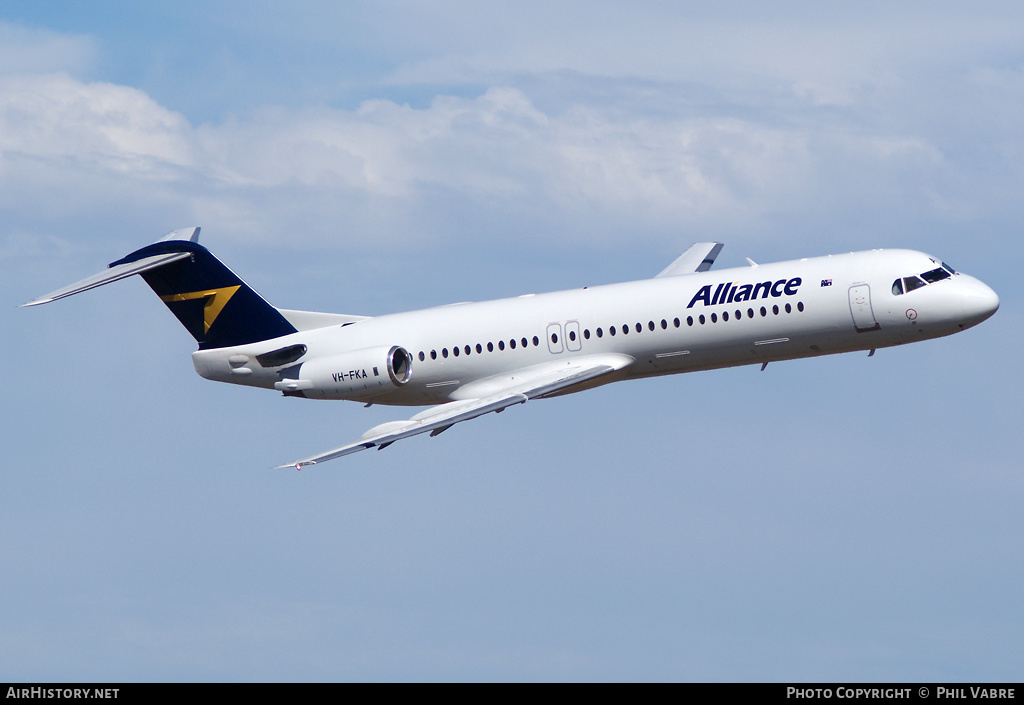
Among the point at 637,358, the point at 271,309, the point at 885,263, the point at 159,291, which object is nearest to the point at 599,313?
the point at 637,358

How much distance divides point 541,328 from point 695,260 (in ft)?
27.5

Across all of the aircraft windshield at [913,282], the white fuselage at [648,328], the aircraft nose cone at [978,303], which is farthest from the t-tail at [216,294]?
the aircraft nose cone at [978,303]

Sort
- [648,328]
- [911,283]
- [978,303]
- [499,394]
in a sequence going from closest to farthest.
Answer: [978,303], [911,283], [648,328], [499,394]

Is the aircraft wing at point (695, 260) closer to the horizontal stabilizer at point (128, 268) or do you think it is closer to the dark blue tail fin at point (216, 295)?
the dark blue tail fin at point (216, 295)

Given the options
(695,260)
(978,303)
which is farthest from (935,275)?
(695,260)

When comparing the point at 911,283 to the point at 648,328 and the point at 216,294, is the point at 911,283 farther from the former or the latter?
the point at 216,294

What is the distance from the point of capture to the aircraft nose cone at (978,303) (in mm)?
33188

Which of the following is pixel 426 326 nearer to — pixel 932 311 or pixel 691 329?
pixel 691 329

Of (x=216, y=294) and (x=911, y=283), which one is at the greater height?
(x=216, y=294)

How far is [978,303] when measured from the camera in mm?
33156

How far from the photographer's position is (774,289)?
34.2 meters

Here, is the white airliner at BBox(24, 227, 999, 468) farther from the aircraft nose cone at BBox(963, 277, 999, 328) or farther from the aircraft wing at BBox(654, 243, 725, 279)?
the aircraft wing at BBox(654, 243, 725, 279)

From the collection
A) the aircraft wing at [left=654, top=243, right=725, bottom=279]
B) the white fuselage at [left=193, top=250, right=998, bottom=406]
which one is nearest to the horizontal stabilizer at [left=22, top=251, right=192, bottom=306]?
the white fuselage at [left=193, top=250, right=998, bottom=406]

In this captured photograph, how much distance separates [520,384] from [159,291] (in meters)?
12.5
